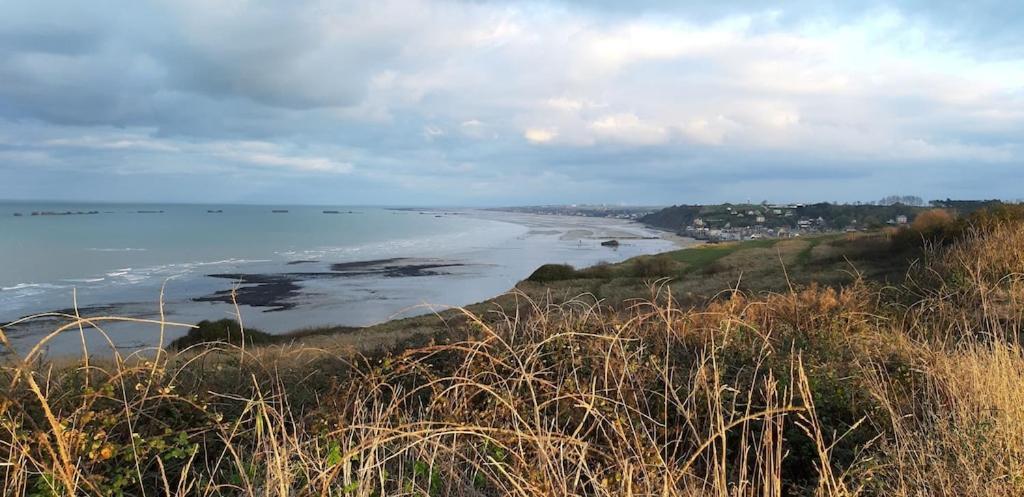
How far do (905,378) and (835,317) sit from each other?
7.00 feet

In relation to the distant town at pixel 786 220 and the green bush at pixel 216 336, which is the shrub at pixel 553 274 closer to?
the green bush at pixel 216 336

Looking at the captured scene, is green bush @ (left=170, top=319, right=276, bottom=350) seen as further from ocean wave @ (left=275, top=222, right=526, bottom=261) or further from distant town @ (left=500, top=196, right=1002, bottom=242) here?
distant town @ (left=500, top=196, right=1002, bottom=242)

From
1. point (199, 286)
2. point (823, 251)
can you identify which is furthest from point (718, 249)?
point (199, 286)

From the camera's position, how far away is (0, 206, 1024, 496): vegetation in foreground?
10.0 feet

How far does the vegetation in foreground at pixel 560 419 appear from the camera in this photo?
10.0 feet

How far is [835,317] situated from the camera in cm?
709

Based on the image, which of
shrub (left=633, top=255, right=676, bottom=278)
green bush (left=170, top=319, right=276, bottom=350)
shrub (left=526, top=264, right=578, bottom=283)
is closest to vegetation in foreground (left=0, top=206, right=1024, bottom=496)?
green bush (left=170, top=319, right=276, bottom=350)

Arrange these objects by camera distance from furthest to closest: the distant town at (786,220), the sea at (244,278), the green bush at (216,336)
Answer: the distant town at (786,220) < the sea at (244,278) < the green bush at (216,336)

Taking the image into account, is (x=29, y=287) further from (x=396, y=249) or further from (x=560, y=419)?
(x=560, y=419)

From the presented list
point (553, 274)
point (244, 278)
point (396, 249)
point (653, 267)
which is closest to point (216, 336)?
point (553, 274)

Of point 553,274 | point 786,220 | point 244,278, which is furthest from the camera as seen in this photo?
point 786,220

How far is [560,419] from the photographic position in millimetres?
4355

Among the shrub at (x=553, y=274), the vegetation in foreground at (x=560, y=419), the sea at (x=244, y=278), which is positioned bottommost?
the sea at (x=244, y=278)

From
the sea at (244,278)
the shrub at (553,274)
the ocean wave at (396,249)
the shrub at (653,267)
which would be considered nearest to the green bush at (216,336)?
the sea at (244,278)
